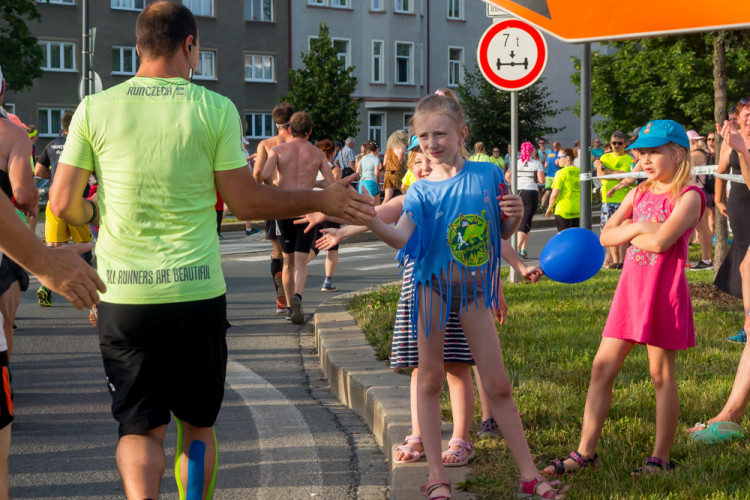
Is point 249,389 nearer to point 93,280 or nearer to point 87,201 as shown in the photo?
point 87,201

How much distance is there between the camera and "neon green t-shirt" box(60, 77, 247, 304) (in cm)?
344

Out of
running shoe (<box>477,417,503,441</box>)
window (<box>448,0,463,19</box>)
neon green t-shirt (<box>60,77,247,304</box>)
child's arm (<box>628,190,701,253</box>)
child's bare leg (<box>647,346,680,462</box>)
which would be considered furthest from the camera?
window (<box>448,0,463,19</box>)

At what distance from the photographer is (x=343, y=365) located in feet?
22.6

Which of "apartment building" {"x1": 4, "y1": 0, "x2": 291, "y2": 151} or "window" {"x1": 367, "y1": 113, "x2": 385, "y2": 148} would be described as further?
"window" {"x1": 367, "y1": 113, "x2": 385, "y2": 148}

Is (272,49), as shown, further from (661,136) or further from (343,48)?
(661,136)

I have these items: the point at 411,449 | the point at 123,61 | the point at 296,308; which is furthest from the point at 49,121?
the point at 411,449

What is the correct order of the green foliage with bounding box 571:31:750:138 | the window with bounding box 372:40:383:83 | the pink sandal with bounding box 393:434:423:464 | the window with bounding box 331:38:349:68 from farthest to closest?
the window with bounding box 372:40:383:83, the window with bounding box 331:38:349:68, the green foliage with bounding box 571:31:750:138, the pink sandal with bounding box 393:434:423:464

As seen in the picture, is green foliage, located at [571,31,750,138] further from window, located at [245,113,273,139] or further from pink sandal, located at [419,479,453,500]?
pink sandal, located at [419,479,453,500]

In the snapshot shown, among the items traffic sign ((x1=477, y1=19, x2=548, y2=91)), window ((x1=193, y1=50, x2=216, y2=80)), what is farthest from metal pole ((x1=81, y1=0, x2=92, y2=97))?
window ((x1=193, y1=50, x2=216, y2=80))

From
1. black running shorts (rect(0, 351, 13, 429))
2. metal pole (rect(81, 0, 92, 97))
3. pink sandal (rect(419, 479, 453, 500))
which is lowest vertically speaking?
pink sandal (rect(419, 479, 453, 500))

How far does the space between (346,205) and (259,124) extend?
44.8 metres

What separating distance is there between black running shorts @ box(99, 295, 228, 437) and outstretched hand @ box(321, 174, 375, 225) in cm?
54

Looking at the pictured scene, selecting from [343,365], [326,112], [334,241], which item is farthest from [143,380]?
[326,112]

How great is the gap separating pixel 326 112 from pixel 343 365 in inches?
1447
